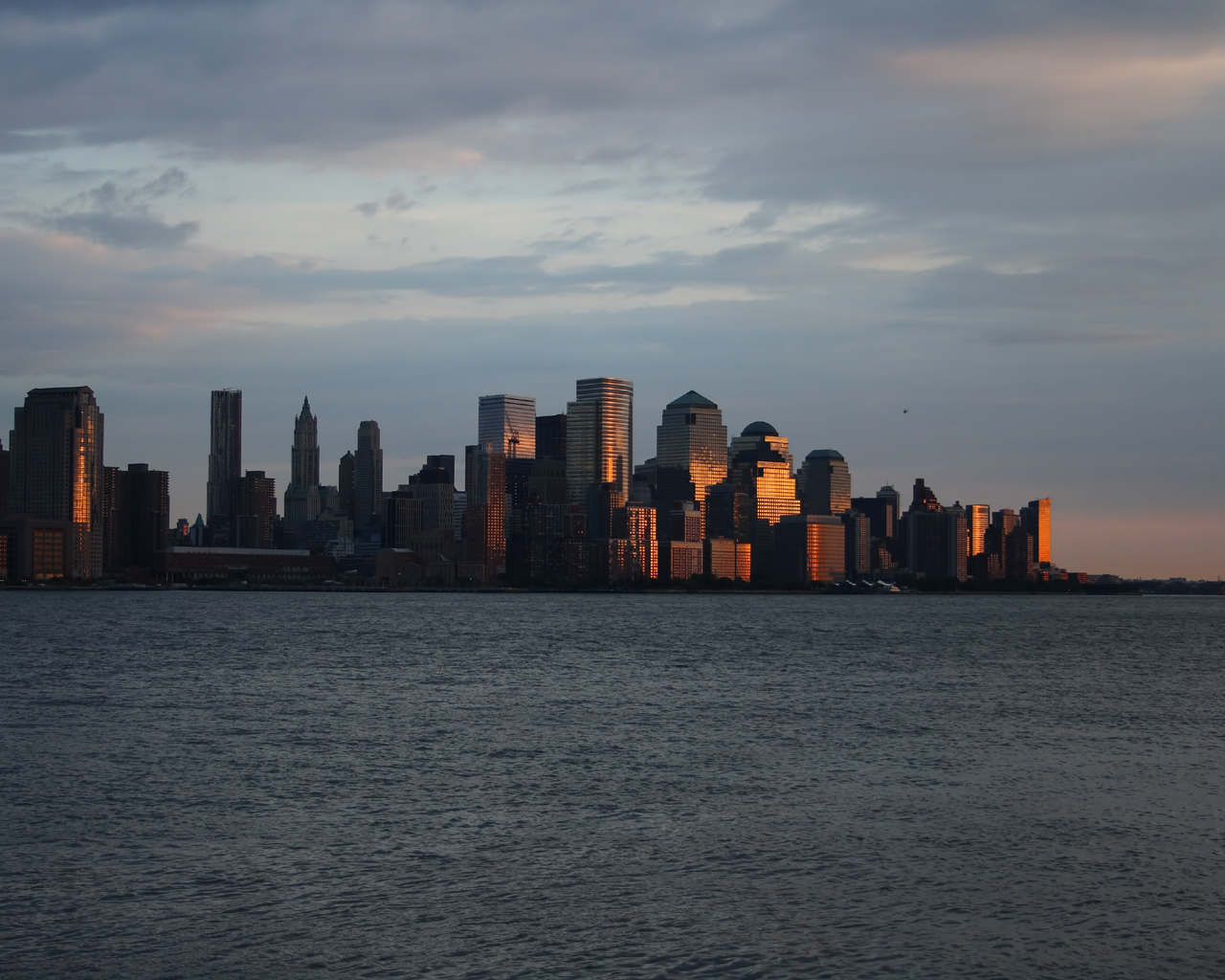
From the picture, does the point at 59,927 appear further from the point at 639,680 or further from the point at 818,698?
the point at 639,680

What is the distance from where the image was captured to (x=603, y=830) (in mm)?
33812

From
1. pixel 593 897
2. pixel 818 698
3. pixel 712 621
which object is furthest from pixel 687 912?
pixel 712 621

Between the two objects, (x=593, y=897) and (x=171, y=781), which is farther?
(x=171, y=781)

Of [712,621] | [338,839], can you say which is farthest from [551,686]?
[712,621]

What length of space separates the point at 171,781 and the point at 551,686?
1384 inches

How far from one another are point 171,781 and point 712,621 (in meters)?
148

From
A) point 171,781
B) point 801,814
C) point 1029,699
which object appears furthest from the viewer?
point 1029,699

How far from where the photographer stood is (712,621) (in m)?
185

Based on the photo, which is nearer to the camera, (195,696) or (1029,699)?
(195,696)

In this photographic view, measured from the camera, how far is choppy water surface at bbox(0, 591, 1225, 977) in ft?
79.6

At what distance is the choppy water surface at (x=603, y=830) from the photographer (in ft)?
79.6

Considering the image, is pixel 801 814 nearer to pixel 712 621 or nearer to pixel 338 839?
pixel 338 839

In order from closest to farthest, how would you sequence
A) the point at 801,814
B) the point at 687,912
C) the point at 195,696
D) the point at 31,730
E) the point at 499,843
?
Answer: the point at 687,912 < the point at 499,843 < the point at 801,814 < the point at 31,730 < the point at 195,696

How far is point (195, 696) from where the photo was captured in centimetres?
6550
